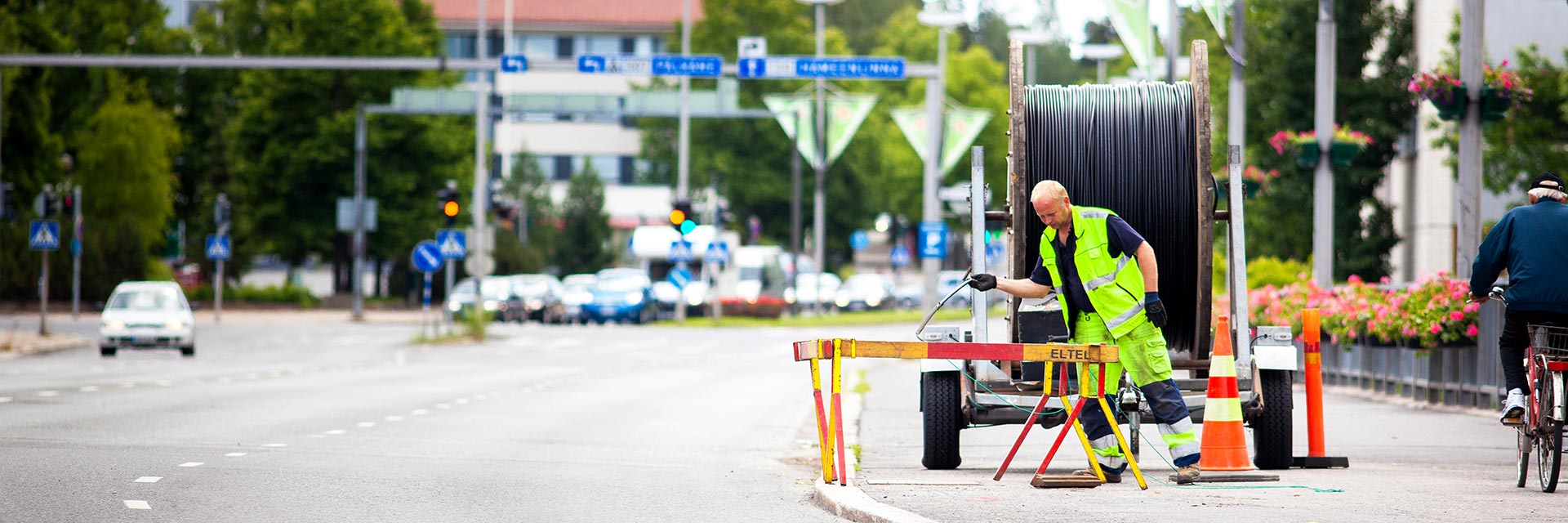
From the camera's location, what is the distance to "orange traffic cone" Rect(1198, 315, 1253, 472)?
11.2 meters

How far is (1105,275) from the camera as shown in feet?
35.7

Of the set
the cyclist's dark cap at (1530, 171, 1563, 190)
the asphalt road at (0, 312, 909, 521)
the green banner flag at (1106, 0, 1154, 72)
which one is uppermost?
the green banner flag at (1106, 0, 1154, 72)

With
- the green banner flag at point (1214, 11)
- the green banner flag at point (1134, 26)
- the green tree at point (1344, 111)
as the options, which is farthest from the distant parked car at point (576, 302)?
the green banner flag at point (1214, 11)

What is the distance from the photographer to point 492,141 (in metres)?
96.8

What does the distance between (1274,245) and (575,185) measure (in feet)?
169

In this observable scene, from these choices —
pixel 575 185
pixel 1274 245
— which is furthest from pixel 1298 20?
pixel 575 185

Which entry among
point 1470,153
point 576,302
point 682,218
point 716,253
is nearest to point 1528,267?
point 1470,153

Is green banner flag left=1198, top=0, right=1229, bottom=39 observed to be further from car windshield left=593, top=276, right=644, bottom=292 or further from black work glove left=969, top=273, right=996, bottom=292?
car windshield left=593, top=276, right=644, bottom=292

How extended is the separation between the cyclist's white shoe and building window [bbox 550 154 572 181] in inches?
3660

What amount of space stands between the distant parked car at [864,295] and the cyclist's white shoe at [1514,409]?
203 ft

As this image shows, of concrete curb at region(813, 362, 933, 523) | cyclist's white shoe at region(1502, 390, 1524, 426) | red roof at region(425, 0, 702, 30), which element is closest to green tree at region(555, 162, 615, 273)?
red roof at region(425, 0, 702, 30)

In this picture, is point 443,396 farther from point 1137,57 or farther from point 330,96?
point 330,96

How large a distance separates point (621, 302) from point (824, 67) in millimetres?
19273

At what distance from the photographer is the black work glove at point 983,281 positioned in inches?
421
